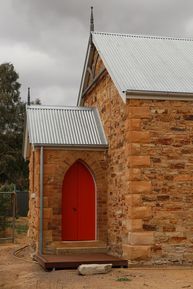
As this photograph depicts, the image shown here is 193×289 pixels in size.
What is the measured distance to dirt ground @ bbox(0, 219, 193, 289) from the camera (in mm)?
11023

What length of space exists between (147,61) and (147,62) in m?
0.10

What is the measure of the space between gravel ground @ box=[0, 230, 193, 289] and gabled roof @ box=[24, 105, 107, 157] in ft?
13.7

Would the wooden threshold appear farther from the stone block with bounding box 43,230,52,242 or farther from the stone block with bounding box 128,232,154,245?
the stone block with bounding box 43,230,52,242

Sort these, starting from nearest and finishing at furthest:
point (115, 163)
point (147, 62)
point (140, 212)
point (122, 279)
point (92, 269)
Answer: point (122, 279)
point (92, 269)
point (140, 212)
point (115, 163)
point (147, 62)

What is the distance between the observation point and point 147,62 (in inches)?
627

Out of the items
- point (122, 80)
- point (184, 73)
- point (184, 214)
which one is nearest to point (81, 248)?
point (184, 214)

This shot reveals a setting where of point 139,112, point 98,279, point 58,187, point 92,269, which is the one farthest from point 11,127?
point 98,279

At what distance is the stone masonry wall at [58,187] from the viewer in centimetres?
1536

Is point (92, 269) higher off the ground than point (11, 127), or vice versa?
point (11, 127)

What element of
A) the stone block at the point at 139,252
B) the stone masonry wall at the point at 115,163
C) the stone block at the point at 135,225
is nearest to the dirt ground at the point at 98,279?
the stone block at the point at 139,252

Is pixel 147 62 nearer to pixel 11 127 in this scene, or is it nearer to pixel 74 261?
pixel 74 261

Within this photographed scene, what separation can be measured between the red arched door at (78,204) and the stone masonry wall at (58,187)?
381 mm

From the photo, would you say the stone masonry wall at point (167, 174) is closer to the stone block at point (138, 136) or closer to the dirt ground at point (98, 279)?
the stone block at point (138, 136)

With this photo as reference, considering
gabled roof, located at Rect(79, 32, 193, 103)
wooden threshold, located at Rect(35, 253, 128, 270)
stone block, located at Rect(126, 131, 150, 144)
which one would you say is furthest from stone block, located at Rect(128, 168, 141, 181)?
wooden threshold, located at Rect(35, 253, 128, 270)
